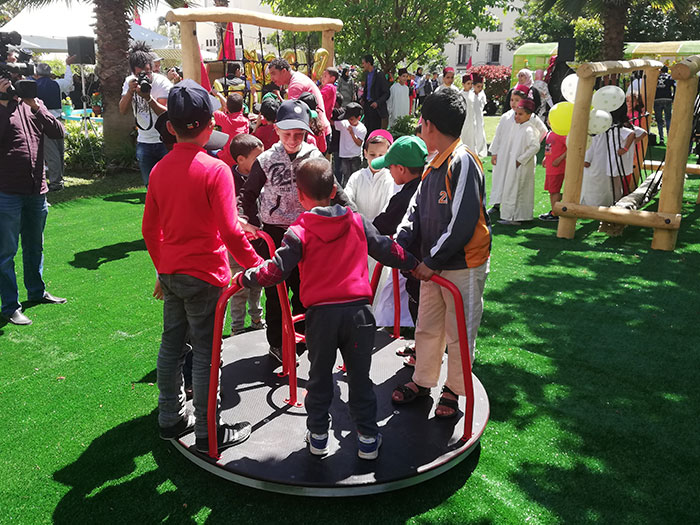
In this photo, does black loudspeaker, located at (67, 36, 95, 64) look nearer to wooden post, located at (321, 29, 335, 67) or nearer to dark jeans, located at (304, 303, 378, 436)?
wooden post, located at (321, 29, 335, 67)

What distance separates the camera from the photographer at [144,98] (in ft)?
23.2

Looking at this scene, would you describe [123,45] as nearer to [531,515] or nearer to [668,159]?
[668,159]

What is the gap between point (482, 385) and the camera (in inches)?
173

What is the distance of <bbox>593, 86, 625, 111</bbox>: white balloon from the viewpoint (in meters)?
8.11

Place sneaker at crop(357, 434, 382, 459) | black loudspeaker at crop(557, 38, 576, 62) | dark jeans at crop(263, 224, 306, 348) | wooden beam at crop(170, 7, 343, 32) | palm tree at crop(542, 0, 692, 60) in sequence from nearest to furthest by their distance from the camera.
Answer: sneaker at crop(357, 434, 382, 459), dark jeans at crop(263, 224, 306, 348), wooden beam at crop(170, 7, 343, 32), black loudspeaker at crop(557, 38, 576, 62), palm tree at crop(542, 0, 692, 60)

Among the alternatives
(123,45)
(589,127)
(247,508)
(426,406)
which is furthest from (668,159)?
(123,45)

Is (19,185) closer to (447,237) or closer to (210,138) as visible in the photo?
(210,138)

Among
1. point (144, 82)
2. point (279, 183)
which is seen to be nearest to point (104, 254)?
point (144, 82)

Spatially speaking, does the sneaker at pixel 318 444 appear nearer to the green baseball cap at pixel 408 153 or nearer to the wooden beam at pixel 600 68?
the green baseball cap at pixel 408 153

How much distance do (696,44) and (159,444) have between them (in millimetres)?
26962

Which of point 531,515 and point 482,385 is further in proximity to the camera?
point 482,385

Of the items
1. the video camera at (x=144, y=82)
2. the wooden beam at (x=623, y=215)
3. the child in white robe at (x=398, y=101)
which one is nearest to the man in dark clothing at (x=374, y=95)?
the child in white robe at (x=398, y=101)

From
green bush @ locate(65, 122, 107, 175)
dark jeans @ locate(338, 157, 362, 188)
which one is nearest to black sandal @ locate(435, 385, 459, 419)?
dark jeans @ locate(338, 157, 362, 188)

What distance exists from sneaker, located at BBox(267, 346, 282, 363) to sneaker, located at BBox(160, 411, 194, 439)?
0.98 metres
